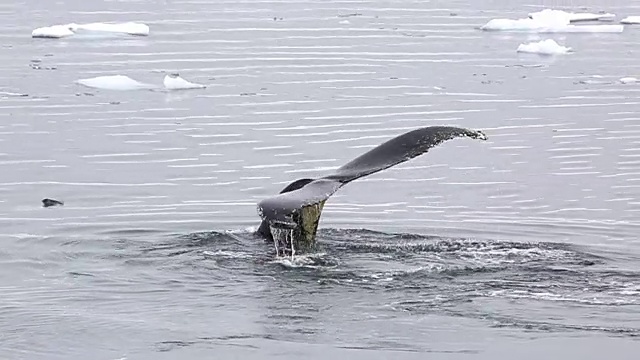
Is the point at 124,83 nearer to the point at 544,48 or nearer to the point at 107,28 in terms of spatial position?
the point at 107,28

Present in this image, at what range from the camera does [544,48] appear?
75.9 ft

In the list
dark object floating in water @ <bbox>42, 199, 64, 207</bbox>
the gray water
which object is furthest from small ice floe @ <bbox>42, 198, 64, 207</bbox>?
the gray water

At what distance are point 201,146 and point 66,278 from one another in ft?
18.6

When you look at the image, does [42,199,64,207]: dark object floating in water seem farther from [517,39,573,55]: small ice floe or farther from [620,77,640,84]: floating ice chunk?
[517,39,573,55]: small ice floe

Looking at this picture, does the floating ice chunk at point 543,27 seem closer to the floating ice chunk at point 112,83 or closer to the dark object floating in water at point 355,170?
the floating ice chunk at point 112,83

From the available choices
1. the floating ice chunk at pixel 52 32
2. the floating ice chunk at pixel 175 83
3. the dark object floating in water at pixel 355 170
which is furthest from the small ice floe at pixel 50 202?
the floating ice chunk at pixel 52 32

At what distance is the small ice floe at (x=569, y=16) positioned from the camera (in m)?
28.2

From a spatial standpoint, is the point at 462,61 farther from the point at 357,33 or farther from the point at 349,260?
the point at 349,260

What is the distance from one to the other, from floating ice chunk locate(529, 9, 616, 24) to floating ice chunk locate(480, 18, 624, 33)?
149 mm

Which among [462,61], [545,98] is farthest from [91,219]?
[462,61]

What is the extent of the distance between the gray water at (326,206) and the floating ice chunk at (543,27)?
266 centimetres

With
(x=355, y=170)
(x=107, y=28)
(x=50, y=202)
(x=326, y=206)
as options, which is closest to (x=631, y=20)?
(x=107, y=28)

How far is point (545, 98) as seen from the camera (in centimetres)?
1823

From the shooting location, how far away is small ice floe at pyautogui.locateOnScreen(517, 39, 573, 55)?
76.1ft
